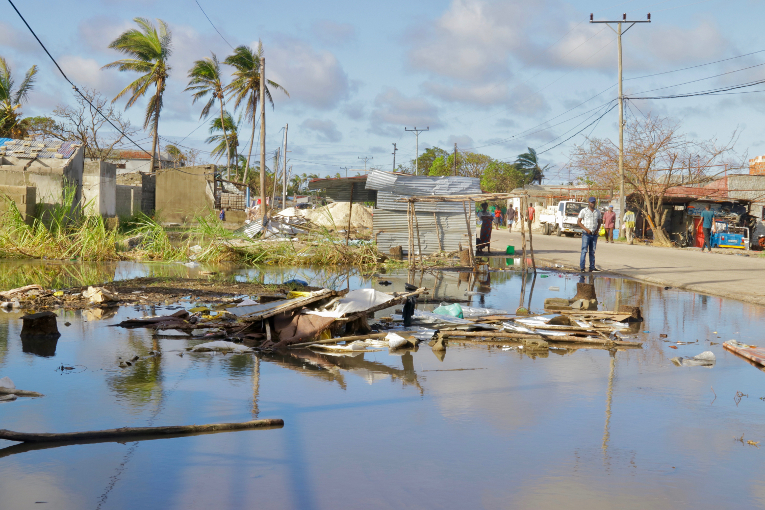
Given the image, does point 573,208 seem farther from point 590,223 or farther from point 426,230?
point 590,223

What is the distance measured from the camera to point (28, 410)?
4703 mm

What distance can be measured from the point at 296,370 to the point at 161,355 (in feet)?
4.90

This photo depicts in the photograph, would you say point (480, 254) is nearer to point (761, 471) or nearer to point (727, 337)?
A: point (727, 337)

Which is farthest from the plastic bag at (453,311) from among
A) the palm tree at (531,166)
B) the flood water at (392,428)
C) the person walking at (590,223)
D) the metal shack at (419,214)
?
the palm tree at (531,166)

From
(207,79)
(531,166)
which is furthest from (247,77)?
(531,166)

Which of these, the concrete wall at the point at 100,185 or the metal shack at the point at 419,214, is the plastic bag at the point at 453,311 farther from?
the concrete wall at the point at 100,185

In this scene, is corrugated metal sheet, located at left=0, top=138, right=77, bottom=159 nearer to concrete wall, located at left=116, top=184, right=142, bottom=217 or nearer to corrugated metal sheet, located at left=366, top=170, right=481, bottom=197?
concrete wall, located at left=116, top=184, right=142, bottom=217

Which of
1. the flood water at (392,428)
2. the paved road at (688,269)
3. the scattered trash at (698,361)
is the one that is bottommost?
the flood water at (392,428)

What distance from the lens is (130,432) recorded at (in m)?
4.14

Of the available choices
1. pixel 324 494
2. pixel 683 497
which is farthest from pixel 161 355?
pixel 683 497

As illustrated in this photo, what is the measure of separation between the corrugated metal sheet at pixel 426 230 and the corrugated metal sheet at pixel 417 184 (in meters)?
0.73

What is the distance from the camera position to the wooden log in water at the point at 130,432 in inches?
157

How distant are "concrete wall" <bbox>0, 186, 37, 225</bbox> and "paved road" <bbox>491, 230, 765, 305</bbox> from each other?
14.9 meters

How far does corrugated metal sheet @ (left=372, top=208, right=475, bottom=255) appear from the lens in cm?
2069
